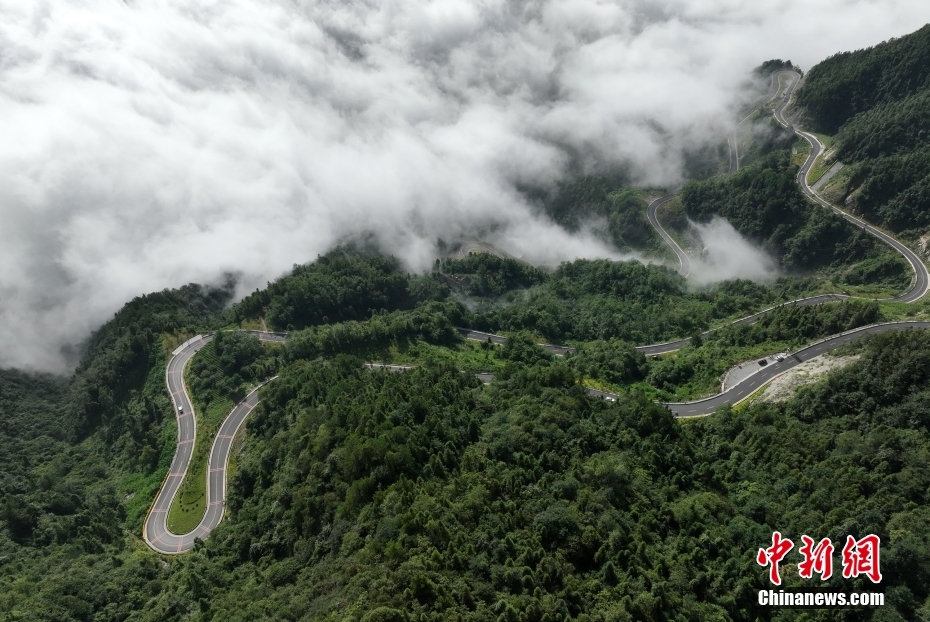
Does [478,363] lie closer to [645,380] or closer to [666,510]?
[645,380]

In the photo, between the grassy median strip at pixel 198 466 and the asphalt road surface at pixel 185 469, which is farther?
the grassy median strip at pixel 198 466

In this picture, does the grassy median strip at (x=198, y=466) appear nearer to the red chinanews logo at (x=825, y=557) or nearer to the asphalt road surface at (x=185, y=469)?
the asphalt road surface at (x=185, y=469)

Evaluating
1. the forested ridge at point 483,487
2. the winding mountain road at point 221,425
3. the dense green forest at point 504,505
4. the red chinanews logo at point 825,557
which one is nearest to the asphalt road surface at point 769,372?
the winding mountain road at point 221,425

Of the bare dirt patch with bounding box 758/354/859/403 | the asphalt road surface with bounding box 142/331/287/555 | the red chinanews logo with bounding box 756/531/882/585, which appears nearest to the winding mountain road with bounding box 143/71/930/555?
the asphalt road surface with bounding box 142/331/287/555

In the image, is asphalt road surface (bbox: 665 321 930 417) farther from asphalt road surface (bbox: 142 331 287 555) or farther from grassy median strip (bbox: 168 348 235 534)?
grassy median strip (bbox: 168 348 235 534)

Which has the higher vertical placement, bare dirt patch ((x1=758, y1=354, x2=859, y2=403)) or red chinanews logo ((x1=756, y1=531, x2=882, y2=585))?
bare dirt patch ((x1=758, y1=354, x2=859, y2=403))

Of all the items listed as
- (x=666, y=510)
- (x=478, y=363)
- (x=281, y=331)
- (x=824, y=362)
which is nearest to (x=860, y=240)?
(x=824, y=362)
